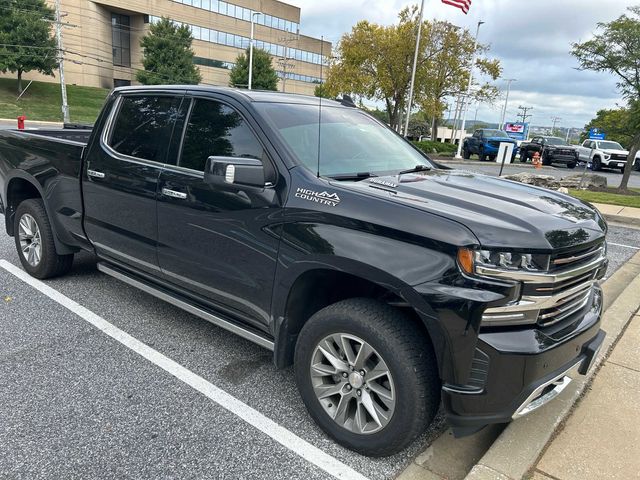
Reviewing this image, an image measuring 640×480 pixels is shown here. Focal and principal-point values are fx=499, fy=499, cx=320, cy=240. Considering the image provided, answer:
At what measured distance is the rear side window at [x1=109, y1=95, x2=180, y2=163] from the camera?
11.9ft

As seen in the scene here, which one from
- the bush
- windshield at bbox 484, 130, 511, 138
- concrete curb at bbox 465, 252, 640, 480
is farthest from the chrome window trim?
the bush

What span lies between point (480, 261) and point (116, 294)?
146 inches

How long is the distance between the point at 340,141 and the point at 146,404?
81.2 inches

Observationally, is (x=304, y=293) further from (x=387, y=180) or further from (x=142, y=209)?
(x=142, y=209)

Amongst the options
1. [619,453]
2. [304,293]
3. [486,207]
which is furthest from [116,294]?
[619,453]

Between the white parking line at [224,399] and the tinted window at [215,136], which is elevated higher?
the tinted window at [215,136]

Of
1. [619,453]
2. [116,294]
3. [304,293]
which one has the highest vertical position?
[304,293]

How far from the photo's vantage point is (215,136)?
3.31m

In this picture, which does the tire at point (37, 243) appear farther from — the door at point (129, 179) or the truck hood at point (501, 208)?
the truck hood at point (501, 208)

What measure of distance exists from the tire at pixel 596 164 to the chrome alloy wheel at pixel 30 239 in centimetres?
3066

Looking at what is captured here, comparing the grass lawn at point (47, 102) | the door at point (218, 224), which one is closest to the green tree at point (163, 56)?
the grass lawn at point (47, 102)

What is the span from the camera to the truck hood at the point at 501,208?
2229mm

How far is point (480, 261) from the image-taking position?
2.16 m

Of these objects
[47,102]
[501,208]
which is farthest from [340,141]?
[47,102]
